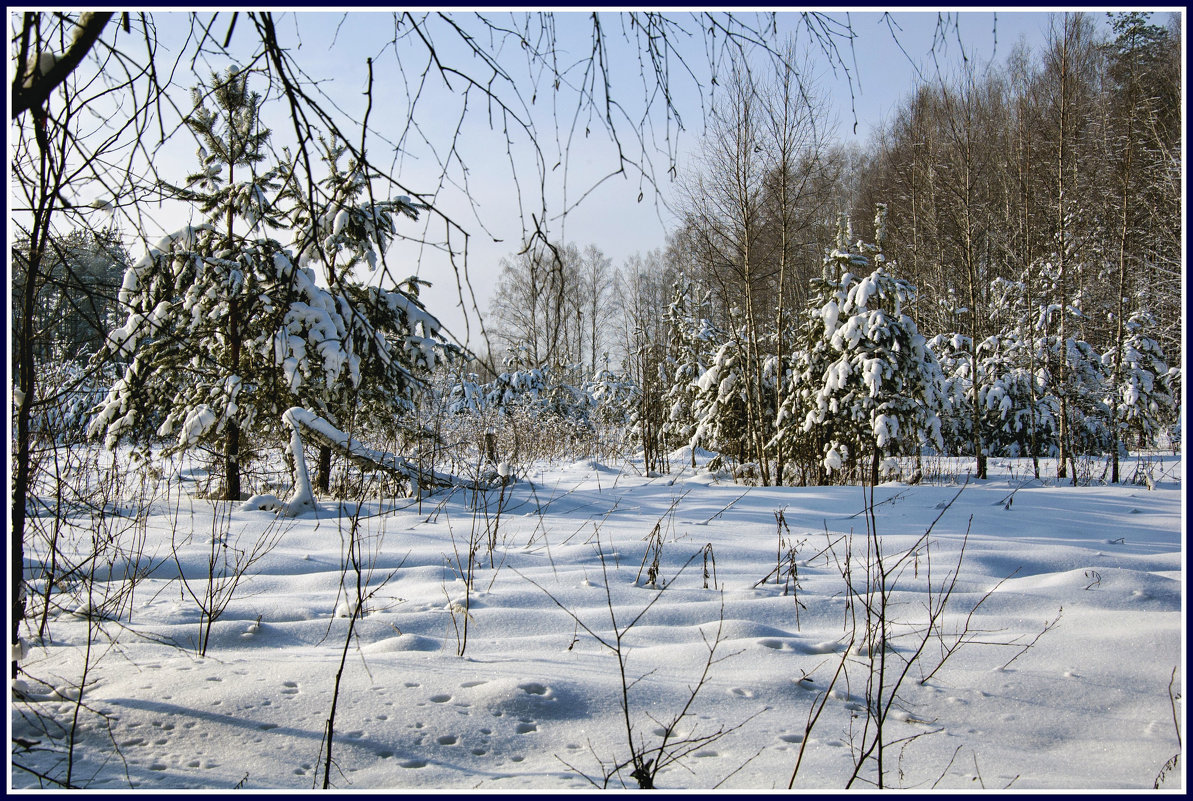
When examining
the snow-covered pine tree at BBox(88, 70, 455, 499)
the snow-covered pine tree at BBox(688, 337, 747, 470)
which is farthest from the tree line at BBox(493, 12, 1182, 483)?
the snow-covered pine tree at BBox(88, 70, 455, 499)

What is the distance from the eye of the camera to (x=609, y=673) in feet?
7.17

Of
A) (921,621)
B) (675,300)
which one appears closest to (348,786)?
(921,621)

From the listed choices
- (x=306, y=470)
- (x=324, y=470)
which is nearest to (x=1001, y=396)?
(x=324, y=470)

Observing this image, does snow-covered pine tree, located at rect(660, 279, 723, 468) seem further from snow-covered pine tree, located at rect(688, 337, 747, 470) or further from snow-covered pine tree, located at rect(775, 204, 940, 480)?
snow-covered pine tree, located at rect(775, 204, 940, 480)

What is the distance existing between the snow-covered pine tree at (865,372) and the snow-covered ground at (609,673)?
174 inches

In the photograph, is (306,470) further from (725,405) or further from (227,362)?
(725,405)

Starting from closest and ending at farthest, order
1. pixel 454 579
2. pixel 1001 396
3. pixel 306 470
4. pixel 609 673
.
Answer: pixel 609 673 < pixel 454 579 < pixel 306 470 < pixel 1001 396

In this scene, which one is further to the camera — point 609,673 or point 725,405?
point 725,405

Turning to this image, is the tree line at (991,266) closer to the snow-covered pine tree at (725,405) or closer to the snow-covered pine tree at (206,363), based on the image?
the snow-covered pine tree at (725,405)

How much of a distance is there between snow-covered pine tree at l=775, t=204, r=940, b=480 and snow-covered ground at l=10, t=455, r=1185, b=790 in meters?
4.41

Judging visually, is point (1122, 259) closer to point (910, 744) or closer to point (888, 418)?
point (888, 418)

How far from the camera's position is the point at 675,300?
51.0 feet

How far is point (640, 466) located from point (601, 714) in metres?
9.55

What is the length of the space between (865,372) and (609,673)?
688 cm
